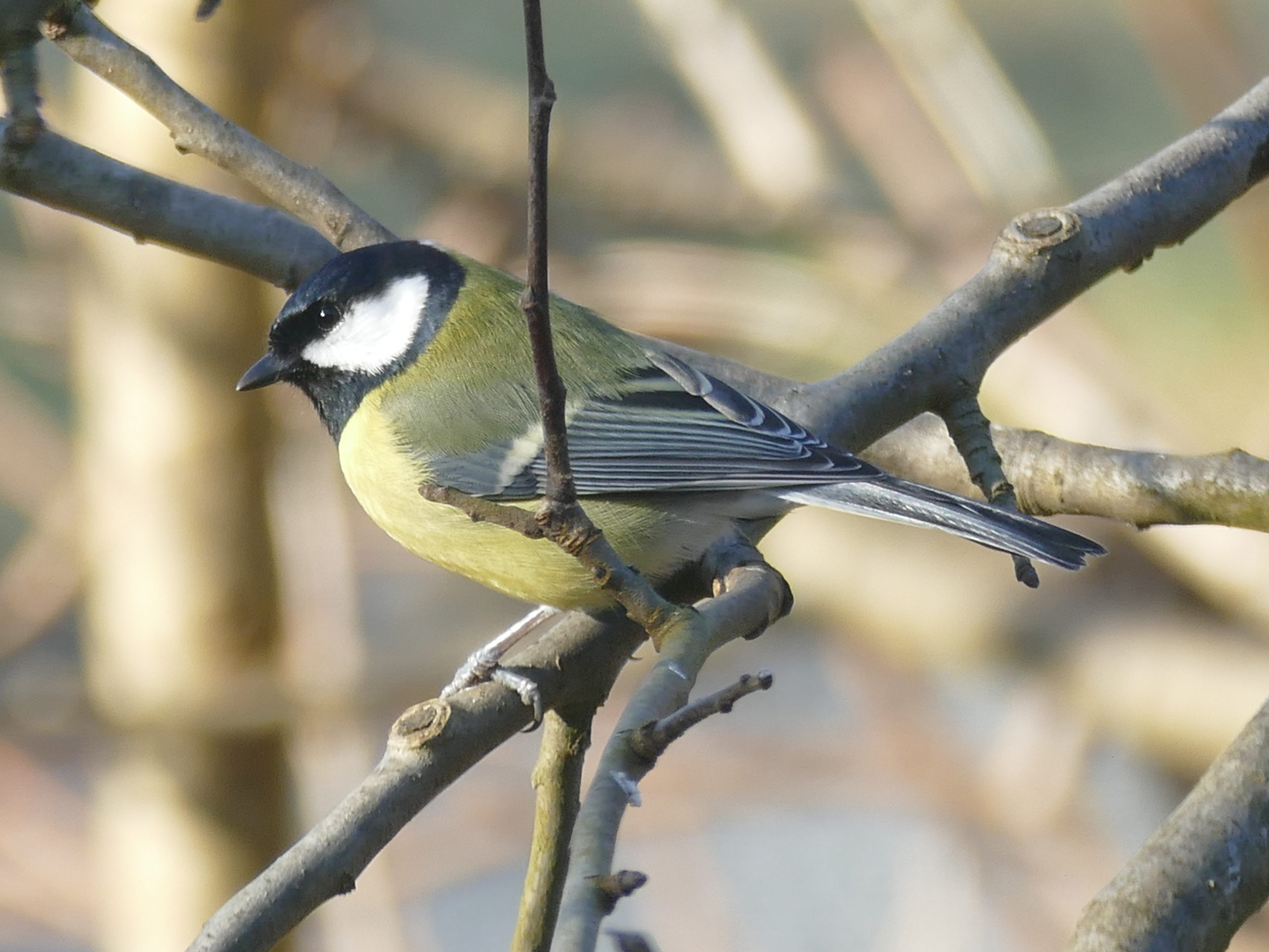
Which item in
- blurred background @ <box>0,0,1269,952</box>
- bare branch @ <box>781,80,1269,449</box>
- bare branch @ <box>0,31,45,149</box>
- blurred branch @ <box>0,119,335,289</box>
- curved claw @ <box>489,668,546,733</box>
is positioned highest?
bare branch @ <box>0,31,45,149</box>

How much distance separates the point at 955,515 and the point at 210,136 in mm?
1090

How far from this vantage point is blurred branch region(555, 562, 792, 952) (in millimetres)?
889

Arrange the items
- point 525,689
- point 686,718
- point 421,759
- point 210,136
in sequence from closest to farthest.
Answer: point 686,718, point 421,759, point 525,689, point 210,136

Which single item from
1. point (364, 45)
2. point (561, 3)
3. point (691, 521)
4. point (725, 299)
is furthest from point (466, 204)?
point (561, 3)

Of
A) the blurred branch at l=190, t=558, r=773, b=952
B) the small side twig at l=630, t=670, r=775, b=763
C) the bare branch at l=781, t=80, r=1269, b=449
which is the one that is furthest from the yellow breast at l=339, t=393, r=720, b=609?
the small side twig at l=630, t=670, r=775, b=763

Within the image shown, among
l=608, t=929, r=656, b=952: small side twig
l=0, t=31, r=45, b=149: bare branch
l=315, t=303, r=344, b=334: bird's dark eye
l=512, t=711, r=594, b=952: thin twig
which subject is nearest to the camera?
l=608, t=929, r=656, b=952: small side twig

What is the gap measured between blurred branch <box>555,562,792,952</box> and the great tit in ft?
1.31

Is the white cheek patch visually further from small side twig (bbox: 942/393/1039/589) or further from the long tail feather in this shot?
small side twig (bbox: 942/393/1039/589)

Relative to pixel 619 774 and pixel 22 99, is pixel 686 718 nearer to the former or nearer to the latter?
pixel 619 774

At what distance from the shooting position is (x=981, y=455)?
1475 mm

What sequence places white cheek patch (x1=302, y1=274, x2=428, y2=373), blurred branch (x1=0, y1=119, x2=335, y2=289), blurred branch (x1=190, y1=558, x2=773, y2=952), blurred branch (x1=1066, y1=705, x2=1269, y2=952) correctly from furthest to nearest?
1. white cheek patch (x1=302, y1=274, x2=428, y2=373)
2. blurred branch (x1=0, y1=119, x2=335, y2=289)
3. blurred branch (x1=190, y1=558, x2=773, y2=952)
4. blurred branch (x1=1066, y1=705, x2=1269, y2=952)

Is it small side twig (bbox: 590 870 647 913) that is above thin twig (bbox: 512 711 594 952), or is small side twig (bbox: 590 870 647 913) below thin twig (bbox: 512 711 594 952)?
above

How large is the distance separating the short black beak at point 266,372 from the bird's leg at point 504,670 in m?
0.56

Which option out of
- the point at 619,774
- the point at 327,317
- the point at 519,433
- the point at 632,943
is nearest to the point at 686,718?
the point at 619,774
